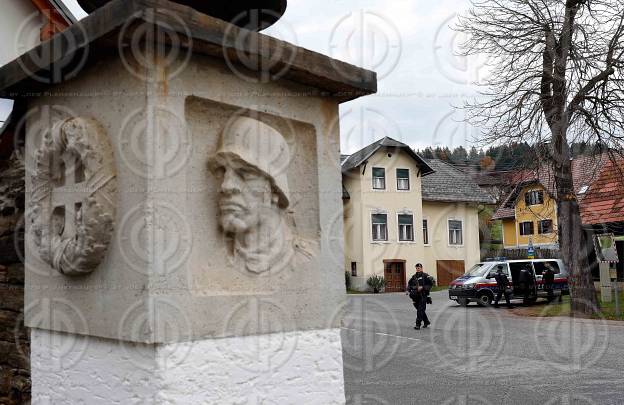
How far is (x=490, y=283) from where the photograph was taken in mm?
21547

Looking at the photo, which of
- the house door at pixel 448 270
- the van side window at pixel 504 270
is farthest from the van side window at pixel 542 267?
the house door at pixel 448 270

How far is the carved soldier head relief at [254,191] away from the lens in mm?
2141

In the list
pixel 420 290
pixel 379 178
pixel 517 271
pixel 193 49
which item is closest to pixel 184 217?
pixel 193 49

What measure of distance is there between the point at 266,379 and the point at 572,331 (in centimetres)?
1364

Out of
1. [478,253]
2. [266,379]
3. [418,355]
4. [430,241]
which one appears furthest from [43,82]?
[478,253]

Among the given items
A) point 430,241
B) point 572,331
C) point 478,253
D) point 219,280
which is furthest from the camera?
point 478,253

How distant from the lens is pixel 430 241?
3453 cm

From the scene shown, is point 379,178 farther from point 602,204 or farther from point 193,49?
point 193,49

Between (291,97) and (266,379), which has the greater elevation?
(291,97)

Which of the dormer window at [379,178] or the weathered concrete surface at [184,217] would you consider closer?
the weathered concrete surface at [184,217]

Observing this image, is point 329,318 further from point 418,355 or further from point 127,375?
point 418,355

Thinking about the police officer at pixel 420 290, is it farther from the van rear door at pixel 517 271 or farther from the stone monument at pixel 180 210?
the stone monument at pixel 180 210

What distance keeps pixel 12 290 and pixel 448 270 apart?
33958 millimetres

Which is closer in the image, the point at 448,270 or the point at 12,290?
the point at 12,290
